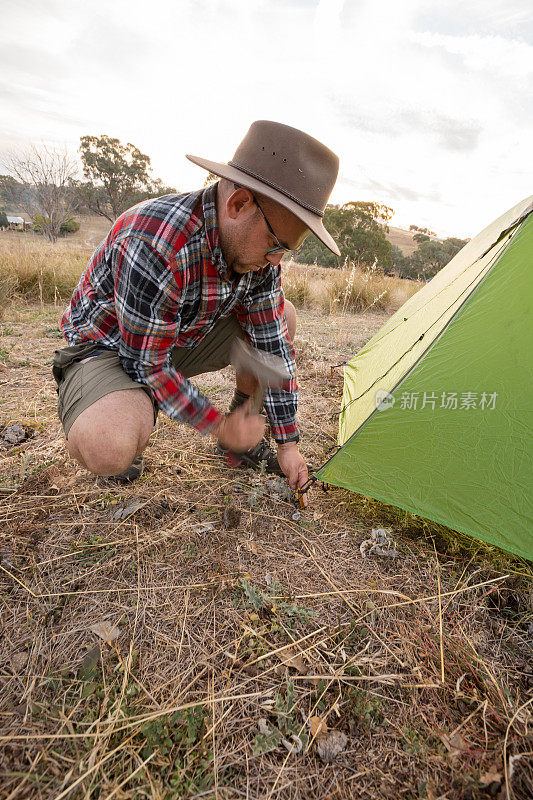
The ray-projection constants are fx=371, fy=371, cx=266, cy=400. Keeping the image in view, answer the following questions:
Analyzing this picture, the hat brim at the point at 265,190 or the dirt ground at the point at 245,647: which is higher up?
the hat brim at the point at 265,190

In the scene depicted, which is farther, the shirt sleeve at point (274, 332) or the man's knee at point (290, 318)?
the man's knee at point (290, 318)

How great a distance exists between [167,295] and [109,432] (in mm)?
549

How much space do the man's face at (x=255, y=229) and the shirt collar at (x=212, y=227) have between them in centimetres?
2

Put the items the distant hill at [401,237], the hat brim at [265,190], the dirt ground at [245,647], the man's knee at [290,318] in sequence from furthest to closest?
the distant hill at [401,237] < the man's knee at [290,318] < the hat brim at [265,190] < the dirt ground at [245,647]

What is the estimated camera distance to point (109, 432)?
4.53 ft

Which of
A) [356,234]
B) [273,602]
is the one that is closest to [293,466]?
[273,602]

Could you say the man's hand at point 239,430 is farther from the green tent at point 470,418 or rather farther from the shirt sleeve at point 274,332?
the green tent at point 470,418

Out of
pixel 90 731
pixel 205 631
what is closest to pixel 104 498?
pixel 205 631

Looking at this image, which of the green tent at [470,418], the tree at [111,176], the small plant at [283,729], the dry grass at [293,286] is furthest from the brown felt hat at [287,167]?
the tree at [111,176]

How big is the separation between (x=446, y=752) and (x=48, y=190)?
19942 millimetres

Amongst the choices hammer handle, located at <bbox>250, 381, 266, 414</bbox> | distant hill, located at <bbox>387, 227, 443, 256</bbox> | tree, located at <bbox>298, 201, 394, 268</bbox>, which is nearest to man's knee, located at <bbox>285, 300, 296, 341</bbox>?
hammer handle, located at <bbox>250, 381, 266, 414</bbox>

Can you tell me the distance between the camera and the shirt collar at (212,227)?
136cm

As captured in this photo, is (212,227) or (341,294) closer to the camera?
(212,227)

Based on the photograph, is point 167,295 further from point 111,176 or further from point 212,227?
point 111,176
